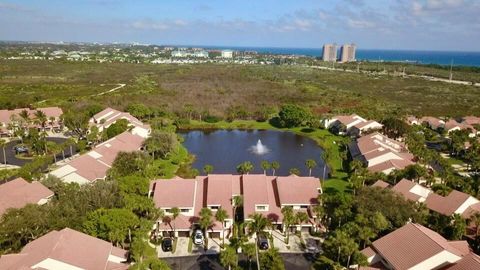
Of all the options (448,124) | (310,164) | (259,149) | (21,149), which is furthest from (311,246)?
(448,124)

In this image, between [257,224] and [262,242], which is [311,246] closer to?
[262,242]

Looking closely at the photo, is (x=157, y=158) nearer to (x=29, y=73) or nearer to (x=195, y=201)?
(x=195, y=201)

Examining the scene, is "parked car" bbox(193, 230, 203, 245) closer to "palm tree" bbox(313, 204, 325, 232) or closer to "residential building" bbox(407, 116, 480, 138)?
"palm tree" bbox(313, 204, 325, 232)

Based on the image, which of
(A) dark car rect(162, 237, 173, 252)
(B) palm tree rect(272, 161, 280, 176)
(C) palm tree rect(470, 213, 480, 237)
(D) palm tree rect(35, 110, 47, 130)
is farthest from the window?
(D) palm tree rect(35, 110, 47, 130)

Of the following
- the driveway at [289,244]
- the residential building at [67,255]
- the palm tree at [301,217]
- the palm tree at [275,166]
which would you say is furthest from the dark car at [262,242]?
the palm tree at [275,166]

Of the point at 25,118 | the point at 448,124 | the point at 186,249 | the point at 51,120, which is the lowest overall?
the point at 186,249

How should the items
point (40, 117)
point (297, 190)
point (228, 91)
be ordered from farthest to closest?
point (228, 91)
point (40, 117)
point (297, 190)

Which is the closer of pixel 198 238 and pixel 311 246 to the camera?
pixel 198 238
